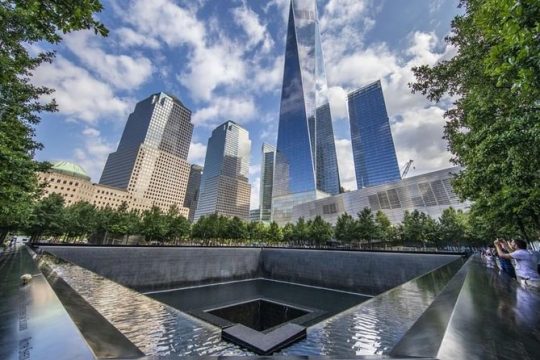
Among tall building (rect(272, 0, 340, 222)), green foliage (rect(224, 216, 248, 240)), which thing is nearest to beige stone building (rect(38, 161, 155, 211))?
green foliage (rect(224, 216, 248, 240))

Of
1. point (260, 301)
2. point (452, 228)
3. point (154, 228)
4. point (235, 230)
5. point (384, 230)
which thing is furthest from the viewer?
point (235, 230)

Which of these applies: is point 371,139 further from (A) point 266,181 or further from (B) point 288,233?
(A) point 266,181

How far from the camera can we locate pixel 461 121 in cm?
1075

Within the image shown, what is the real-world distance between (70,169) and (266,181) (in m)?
104

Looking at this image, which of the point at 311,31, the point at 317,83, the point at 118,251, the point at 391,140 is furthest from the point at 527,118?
the point at 311,31

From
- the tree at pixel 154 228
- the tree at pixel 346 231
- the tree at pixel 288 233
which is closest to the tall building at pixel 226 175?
the tree at pixel 288 233

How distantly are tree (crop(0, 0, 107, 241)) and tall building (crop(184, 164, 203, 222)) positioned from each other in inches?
6373

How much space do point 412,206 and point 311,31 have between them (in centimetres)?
10715

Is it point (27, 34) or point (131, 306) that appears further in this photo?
point (27, 34)

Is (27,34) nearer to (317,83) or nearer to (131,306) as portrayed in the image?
(131,306)

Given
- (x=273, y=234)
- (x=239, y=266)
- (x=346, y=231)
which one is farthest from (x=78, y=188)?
(x=346, y=231)

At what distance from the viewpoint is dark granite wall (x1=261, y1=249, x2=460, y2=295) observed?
17617mm

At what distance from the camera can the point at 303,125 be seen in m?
102

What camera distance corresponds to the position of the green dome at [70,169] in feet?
284
